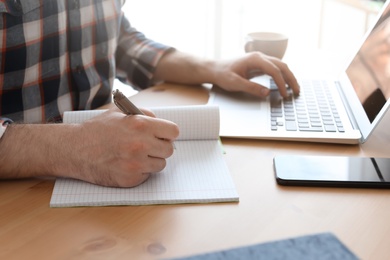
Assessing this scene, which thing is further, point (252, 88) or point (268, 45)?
point (268, 45)

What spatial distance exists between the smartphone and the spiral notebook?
0.10m

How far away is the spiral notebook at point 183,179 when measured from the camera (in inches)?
31.2

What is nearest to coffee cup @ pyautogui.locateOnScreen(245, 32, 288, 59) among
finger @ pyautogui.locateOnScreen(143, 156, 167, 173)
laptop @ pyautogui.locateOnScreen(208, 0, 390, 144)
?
laptop @ pyautogui.locateOnScreen(208, 0, 390, 144)

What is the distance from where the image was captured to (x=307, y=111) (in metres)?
1.11

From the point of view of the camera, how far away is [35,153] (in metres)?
0.85

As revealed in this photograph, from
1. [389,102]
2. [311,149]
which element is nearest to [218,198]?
[311,149]

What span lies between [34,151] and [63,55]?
0.43m

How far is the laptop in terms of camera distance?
1.00 meters

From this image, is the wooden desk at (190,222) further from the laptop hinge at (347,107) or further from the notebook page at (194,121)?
the laptop hinge at (347,107)

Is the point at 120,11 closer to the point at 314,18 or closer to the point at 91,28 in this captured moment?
the point at 91,28

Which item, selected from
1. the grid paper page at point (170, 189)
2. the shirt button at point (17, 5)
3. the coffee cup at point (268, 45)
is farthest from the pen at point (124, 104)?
the coffee cup at point (268, 45)

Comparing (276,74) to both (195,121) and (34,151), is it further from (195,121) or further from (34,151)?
(34,151)

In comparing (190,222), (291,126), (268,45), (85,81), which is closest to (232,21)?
(268,45)

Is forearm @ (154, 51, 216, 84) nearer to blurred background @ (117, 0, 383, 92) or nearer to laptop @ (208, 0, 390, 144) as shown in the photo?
laptop @ (208, 0, 390, 144)
